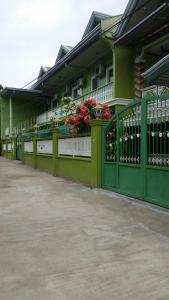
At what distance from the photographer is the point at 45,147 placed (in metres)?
15.0

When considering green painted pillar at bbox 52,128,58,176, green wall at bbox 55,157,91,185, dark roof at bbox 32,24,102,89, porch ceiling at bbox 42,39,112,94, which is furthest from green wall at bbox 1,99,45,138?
green wall at bbox 55,157,91,185

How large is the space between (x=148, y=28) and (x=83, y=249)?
10.7m

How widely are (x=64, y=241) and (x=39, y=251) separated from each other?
1.73 feet

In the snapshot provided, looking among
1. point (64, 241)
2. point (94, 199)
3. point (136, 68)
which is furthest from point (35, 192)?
point (136, 68)

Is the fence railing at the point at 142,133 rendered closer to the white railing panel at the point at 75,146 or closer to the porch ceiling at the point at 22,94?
the white railing panel at the point at 75,146

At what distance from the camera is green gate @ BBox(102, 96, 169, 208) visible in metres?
6.90

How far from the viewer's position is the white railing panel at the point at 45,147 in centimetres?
1414

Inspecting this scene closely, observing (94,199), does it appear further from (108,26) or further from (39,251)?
(108,26)

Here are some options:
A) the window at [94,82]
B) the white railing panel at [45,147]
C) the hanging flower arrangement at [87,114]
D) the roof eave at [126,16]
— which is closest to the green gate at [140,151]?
the hanging flower arrangement at [87,114]

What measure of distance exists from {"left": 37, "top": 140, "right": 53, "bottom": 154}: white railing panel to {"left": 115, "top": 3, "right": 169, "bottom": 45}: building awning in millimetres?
5114

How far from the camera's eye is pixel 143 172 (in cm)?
745

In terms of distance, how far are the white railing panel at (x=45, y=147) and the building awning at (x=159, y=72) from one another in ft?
23.8

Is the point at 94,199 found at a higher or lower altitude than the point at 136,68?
lower

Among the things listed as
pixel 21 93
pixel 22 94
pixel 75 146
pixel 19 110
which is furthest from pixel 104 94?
pixel 19 110
